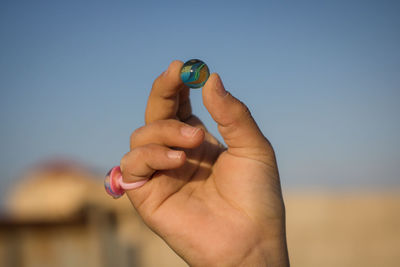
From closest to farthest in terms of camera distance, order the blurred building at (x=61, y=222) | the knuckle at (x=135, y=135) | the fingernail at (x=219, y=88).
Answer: the fingernail at (x=219, y=88) < the knuckle at (x=135, y=135) < the blurred building at (x=61, y=222)

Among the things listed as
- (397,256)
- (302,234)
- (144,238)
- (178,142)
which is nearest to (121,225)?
(144,238)

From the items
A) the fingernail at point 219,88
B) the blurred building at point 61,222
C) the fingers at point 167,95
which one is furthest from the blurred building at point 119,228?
the fingernail at point 219,88

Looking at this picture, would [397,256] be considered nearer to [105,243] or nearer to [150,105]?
[105,243]

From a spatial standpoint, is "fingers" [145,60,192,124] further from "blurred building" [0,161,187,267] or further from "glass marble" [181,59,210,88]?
"blurred building" [0,161,187,267]

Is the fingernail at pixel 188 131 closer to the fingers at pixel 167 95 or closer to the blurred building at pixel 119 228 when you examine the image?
the fingers at pixel 167 95

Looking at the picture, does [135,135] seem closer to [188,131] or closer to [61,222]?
[188,131]
